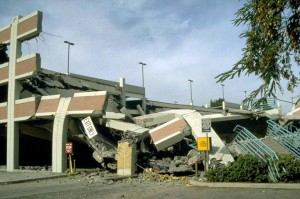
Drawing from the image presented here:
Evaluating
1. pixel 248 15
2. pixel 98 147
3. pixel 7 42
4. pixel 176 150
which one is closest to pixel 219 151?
pixel 176 150

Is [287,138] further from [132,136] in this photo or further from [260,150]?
[132,136]

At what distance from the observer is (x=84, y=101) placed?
21.8 meters

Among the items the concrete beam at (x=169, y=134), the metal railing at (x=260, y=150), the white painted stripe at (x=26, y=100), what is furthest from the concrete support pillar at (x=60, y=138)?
the metal railing at (x=260, y=150)

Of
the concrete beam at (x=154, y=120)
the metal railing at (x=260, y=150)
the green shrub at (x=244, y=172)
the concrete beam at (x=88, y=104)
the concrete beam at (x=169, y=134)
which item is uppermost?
the concrete beam at (x=88, y=104)

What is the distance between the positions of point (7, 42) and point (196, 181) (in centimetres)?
1842

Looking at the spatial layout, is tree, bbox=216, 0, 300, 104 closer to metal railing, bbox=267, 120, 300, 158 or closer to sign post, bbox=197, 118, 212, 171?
sign post, bbox=197, 118, 212, 171

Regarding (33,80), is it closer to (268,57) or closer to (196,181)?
(196,181)

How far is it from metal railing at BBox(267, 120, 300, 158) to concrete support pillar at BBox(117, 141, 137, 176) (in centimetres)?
794

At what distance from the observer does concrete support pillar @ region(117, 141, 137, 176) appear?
19.5 m

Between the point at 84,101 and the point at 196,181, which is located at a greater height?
the point at 84,101

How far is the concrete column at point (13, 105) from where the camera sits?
23953 mm

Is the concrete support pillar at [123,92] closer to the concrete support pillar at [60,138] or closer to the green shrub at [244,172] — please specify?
the concrete support pillar at [60,138]

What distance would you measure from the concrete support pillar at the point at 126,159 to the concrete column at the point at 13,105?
8509 millimetres

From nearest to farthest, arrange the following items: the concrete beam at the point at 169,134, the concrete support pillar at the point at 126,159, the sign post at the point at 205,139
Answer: the sign post at the point at 205,139 < the concrete support pillar at the point at 126,159 < the concrete beam at the point at 169,134
